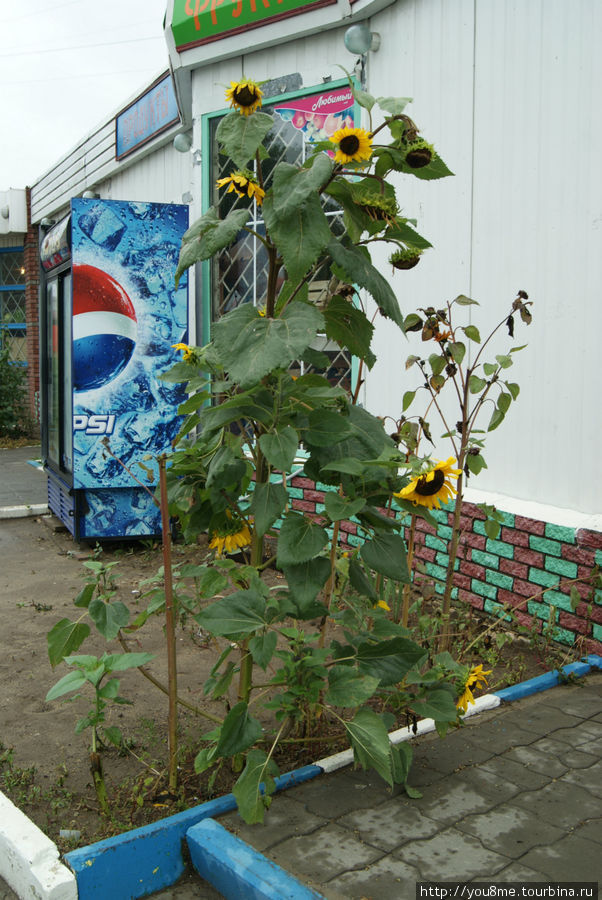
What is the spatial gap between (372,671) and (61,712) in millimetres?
1676

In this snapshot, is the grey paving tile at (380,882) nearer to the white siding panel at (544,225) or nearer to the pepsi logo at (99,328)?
the white siding panel at (544,225)

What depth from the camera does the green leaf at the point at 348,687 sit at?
8.17 feet

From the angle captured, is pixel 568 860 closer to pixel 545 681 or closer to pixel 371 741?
pixel 371 741

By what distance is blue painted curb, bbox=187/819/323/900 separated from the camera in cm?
230

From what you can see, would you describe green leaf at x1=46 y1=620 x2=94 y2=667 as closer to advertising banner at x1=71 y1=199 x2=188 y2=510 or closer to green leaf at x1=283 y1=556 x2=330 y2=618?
green leaf at x1=283 y1=556 x2=330 y2=618

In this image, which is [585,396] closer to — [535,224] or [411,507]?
[535,224]

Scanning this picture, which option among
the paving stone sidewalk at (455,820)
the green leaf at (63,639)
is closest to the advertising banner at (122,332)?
the green leaf at (63,639)

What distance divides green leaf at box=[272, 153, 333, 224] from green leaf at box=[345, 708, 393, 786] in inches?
59.7

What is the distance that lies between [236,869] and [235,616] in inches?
28.2

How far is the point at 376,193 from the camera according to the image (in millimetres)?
2531

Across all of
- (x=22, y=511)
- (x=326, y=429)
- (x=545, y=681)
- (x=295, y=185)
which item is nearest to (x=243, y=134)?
(x=295, y=185)

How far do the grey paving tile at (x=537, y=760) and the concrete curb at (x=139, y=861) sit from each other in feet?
3.54

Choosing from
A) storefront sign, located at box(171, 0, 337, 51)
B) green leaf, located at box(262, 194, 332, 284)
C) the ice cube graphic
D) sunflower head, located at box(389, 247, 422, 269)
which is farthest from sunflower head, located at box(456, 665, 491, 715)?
storefront sign, located at box(171, 0, 337, 51)

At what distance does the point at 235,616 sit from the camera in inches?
99.3
